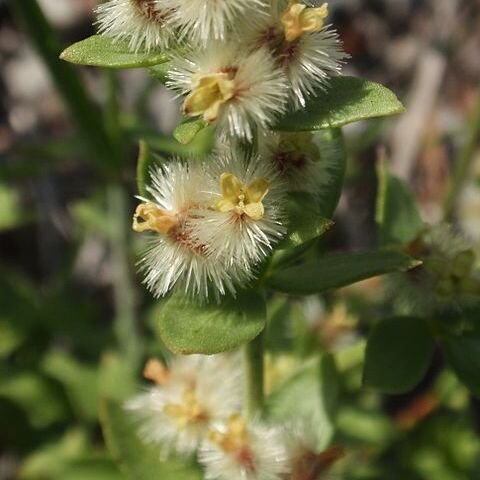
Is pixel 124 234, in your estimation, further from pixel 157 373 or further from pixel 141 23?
pixel 141 23

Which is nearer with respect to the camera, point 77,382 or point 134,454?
point 134,454

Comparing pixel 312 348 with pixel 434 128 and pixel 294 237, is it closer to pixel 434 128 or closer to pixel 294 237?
pixel 294 237

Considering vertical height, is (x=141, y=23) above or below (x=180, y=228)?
above

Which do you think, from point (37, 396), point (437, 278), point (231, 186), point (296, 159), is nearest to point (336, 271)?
point (296, 159)

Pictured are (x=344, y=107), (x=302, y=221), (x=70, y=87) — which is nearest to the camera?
(x=344, y=107)

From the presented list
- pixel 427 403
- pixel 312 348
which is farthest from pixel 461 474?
pixel 312 348

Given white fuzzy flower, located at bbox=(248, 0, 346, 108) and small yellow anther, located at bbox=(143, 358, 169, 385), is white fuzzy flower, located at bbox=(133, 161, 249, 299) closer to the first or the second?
white fuzzy flower, located at bbox=(248, 0, 346, 108)
